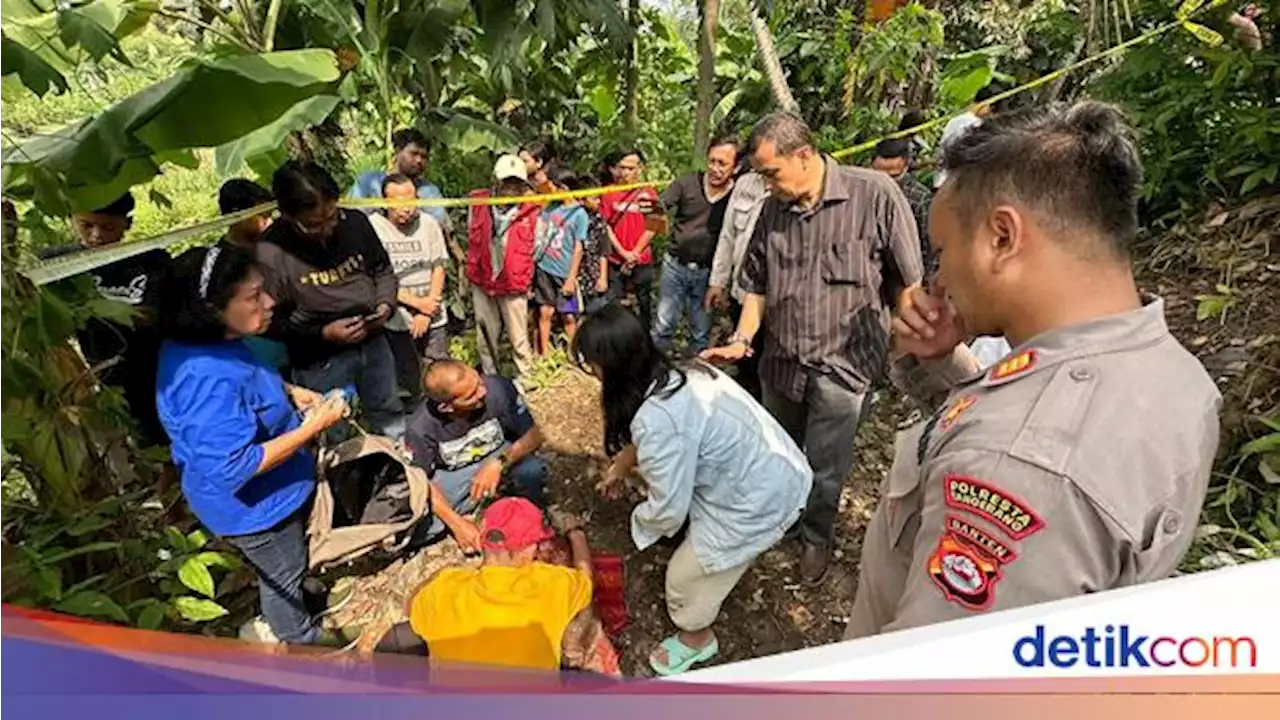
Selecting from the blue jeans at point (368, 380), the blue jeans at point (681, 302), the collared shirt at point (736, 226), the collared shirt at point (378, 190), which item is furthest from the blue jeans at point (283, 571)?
the blue jeans at point (681, 302)

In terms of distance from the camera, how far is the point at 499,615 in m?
2.10

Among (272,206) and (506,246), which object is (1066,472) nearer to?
(272,206)

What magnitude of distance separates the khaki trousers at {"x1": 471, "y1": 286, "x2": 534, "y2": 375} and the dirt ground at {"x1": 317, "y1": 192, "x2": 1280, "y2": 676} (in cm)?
23

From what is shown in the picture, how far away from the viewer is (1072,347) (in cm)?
108

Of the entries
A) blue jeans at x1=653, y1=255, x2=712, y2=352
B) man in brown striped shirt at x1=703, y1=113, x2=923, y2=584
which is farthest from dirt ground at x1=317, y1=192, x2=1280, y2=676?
blue jeans at x1=653, y1=255, x2=712, y2=352

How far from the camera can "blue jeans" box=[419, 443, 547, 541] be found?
3.31m

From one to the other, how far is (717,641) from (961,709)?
7.58ft

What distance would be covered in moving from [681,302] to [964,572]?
12.8 ft

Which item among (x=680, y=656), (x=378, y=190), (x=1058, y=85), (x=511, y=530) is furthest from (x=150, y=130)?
(x=1058, y=85)

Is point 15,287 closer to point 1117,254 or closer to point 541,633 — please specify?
point 541,633

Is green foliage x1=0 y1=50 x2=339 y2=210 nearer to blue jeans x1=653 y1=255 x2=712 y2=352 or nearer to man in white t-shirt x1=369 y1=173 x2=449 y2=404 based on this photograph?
man in white t-shirt x1=369 y1=173 x2=449 y2=404

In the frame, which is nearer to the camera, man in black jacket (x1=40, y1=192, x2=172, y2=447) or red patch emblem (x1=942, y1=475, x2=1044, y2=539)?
red patch emblem (x1=942, y1=475, x2=1044, y2=539)

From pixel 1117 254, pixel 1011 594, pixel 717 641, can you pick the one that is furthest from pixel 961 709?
pixel 717 641

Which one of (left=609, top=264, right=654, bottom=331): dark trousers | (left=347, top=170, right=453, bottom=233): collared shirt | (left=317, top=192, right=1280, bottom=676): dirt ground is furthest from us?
(left=609, top=264, right=654, bottom=331): dark trousers
